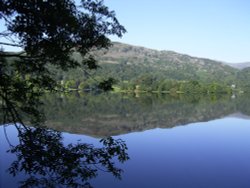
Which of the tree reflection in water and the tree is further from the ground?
the tree

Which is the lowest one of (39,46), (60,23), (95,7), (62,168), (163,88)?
(163,88)

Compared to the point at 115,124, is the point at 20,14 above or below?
above

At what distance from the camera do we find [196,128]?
3769 centimetres

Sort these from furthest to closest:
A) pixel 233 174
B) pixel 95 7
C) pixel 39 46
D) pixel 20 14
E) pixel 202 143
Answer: pixel 202 143 < pixel 233 174 < pixel 95 7 < pixel 39 46 < pixel 20 14

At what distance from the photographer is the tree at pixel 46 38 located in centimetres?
683

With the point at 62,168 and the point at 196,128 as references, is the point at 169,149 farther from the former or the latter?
the point at 62,168

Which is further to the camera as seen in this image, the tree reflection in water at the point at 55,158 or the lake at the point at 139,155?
the lake at the point at 139,155

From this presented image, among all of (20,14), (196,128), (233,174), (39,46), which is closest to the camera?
(20,14)

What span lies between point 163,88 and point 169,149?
10225 centimetres

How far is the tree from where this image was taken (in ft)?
22.4

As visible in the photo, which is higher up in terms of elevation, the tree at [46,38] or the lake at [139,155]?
the tree at [46,38]

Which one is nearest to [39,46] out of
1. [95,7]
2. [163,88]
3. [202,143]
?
[95,7]

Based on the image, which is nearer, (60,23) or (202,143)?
(60,23)

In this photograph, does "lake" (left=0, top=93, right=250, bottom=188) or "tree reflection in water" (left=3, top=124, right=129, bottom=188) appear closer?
"tree reflection in water" (left=3, top=124, right=129, bottom=188)
